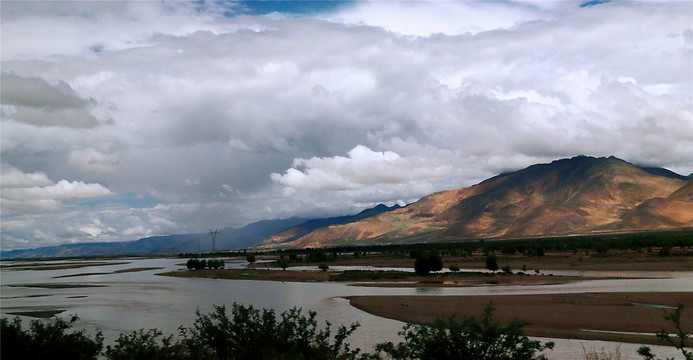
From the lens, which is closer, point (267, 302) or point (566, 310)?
point (566, 310)

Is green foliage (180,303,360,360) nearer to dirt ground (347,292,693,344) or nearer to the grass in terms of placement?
the grass

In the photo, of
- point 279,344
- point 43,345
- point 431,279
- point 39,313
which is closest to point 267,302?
point 39,313

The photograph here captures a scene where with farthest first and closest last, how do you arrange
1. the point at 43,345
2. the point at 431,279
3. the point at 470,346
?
1. the point at 431,279
2. the point at 43,345
3. the point at 470,346

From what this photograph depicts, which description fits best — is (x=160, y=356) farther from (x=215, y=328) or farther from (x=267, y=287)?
(x=267, y=287)

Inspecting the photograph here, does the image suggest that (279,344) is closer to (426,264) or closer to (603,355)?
(603,355)

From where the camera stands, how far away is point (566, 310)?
131 ft

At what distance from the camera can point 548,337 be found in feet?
101

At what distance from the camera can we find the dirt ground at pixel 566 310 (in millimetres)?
32469

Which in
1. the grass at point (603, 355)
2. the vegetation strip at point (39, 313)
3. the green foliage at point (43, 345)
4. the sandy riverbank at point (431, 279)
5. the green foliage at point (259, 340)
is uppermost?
the green foliage at point (43, 345)

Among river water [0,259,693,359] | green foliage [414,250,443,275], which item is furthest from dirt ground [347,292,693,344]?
green foliage [414,250,443,275]

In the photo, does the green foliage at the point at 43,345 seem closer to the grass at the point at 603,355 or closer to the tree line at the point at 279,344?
the tree line at the point at 279,344

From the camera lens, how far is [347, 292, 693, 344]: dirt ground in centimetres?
3247

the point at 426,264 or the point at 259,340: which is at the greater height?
the point at 259,340

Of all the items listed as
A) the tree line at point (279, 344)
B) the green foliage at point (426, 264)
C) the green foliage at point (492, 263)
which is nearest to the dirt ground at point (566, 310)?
the tree line at point (279, 344)
